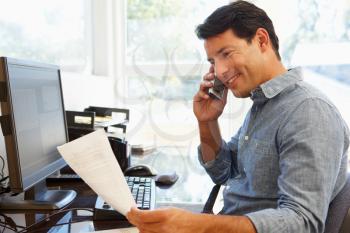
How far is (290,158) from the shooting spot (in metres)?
0.72

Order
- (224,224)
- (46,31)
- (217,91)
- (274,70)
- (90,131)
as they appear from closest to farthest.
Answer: (224,224), (274,70), (217,91), (90,131), (46,31)

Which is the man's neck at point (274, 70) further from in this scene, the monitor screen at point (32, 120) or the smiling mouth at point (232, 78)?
the monitor screen at point (32, 120)

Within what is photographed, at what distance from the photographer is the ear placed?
3.05 feet

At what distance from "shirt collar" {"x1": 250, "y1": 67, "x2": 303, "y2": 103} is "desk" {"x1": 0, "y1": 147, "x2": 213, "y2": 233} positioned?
488 mm

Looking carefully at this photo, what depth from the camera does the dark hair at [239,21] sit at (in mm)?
925

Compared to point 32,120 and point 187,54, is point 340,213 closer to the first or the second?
point 32,120

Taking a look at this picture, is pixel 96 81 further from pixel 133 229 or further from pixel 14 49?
pixel 133 229

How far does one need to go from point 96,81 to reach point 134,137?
0.55m

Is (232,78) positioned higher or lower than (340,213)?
higher

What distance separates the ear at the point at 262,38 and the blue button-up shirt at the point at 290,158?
0.36 ft

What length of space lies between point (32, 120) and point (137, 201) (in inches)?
15.2

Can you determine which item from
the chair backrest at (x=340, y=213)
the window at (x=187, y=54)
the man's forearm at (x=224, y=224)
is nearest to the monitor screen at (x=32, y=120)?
the man's forearm at (x=224, y=224)

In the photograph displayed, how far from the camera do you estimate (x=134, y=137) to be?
250 centimetres

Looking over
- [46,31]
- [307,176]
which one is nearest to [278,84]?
[307,176]
